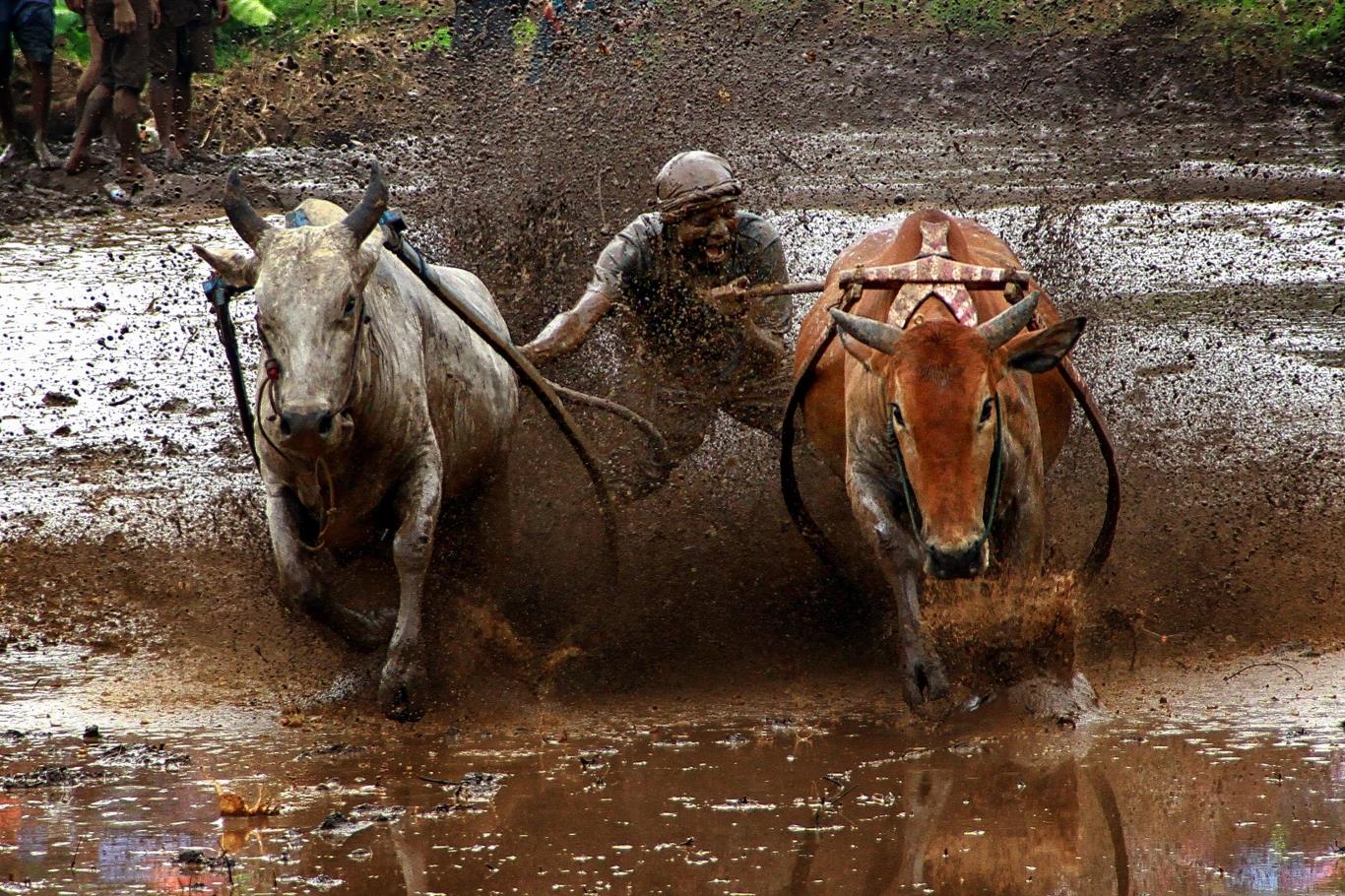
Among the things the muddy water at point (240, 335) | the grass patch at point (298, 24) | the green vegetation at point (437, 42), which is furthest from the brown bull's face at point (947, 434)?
the grass patch at point (298, 24)

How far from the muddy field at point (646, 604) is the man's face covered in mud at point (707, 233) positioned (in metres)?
0.67

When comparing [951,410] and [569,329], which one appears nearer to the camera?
[951,410]

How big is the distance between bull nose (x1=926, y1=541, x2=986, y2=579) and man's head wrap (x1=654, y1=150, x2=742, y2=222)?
2.40 metres

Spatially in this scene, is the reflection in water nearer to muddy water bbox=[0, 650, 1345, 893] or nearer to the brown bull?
muddy water bbox=[0, 650, 1345, 893]

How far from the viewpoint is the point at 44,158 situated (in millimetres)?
12984

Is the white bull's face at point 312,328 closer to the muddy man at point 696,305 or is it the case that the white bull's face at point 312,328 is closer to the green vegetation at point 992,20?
the muddy man at point 696,305

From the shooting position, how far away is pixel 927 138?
1532 cm

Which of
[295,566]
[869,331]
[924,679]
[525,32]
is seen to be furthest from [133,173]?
[924,679]

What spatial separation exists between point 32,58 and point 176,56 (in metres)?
0.98

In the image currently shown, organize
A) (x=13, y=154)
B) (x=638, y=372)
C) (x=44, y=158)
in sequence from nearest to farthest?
(x=638, y=372) → (x=44, y=158) → (x=13, y=154)

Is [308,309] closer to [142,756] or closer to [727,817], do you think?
[142,756]

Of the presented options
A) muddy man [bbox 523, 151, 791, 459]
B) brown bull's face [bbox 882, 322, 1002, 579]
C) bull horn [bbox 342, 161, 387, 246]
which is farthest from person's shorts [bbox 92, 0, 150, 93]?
brown bull's face [bbox 882, 322, 1002, 579]

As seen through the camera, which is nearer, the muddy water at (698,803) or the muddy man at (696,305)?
the muddy water at (698,803)

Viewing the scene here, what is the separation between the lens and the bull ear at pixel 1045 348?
508 centimetres
